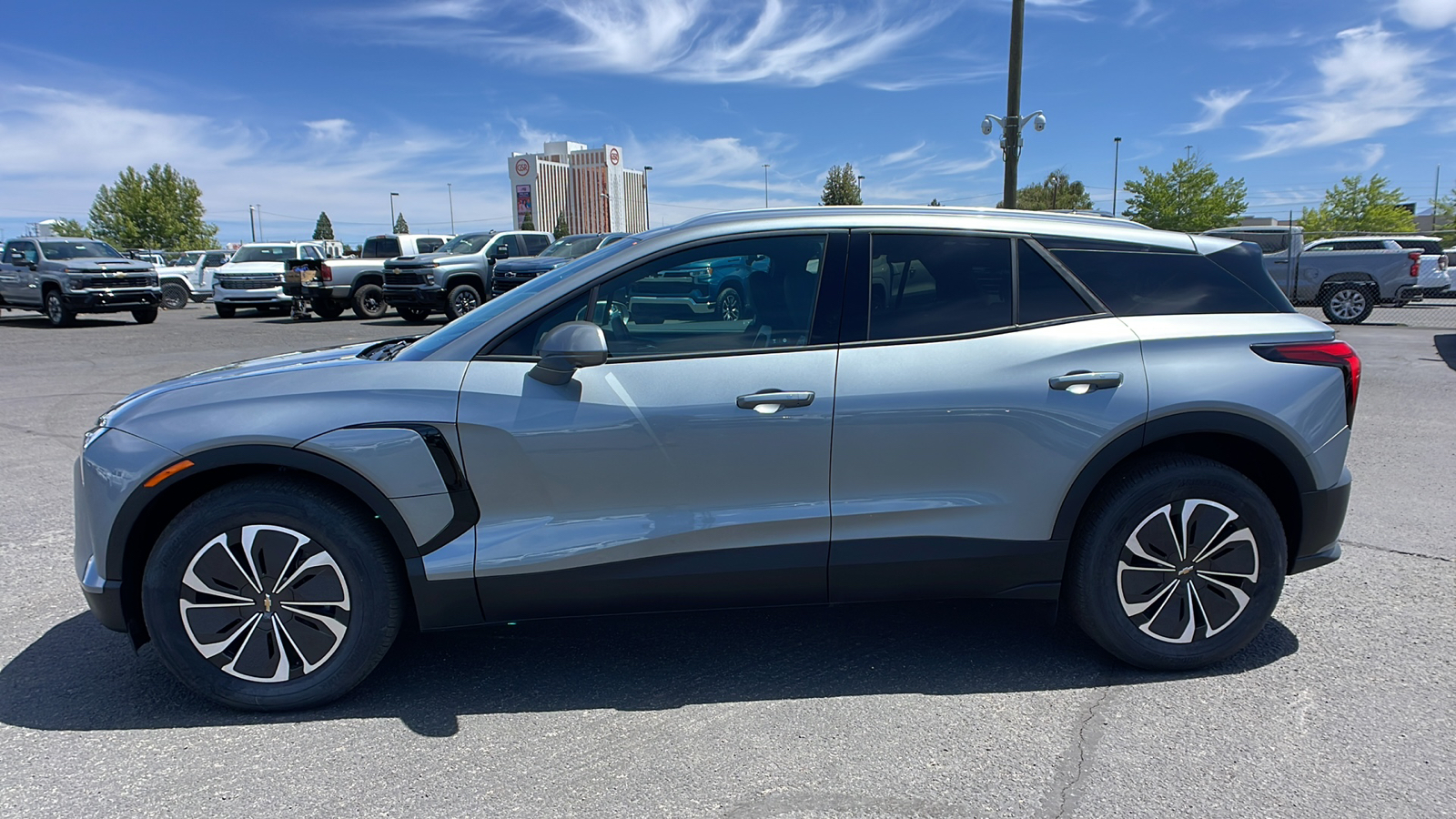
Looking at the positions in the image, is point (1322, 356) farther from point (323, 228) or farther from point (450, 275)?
point (323, 228)

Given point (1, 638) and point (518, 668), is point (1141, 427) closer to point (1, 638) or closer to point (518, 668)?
point (518, 668)

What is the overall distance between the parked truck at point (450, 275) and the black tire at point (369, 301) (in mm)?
1848

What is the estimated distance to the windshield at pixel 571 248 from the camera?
1973 centimetres

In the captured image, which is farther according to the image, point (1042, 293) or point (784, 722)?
point (1042, 293)

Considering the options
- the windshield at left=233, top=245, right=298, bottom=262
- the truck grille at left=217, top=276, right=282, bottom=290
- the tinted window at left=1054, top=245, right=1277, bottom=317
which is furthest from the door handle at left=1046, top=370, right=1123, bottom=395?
the windshield at left=233, top=245, right=298, bottom=262

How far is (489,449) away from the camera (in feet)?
10.0

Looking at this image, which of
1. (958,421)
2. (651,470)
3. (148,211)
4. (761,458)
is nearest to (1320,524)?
(958,421)

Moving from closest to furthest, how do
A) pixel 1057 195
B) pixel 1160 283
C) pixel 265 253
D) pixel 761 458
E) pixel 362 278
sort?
pixel 761 458, pixel 1160 283, pixel 362 278, pixel 265 253, pixel 1057 195

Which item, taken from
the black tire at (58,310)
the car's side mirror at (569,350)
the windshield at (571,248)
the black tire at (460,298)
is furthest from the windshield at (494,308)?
the black tire at (58,310)

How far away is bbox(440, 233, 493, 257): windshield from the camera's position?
20703 mm

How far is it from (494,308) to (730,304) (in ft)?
2.87

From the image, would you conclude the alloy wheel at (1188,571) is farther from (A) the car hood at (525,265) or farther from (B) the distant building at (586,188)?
(B) the distant building at (586,188)

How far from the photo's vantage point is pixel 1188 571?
3355 mm

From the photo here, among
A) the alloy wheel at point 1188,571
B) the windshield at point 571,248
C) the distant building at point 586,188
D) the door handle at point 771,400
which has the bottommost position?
the alloy wheel at point 1188,571
